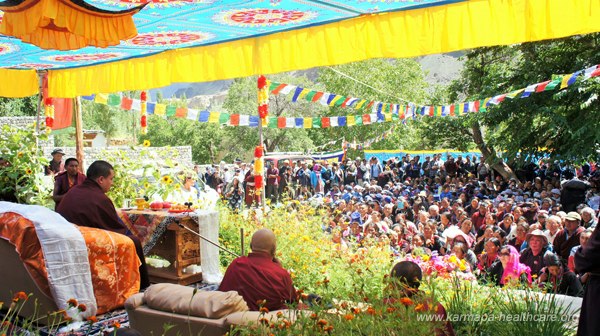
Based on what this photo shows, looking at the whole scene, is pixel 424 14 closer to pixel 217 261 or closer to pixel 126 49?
pixel 217 261

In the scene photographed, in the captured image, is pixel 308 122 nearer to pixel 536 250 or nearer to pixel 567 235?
pixel 567 235

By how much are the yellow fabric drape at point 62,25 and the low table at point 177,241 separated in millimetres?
2025

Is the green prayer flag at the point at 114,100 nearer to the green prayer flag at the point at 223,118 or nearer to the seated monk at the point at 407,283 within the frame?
the green prayer flag at the point at 223,118

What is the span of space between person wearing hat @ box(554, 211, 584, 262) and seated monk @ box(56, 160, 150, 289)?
15.7 ft

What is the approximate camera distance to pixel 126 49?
734 cm

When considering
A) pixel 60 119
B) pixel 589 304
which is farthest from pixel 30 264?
pixel 60 119

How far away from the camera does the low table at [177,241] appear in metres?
6.20

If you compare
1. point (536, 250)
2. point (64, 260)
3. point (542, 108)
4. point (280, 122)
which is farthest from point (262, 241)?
point (542, 108)

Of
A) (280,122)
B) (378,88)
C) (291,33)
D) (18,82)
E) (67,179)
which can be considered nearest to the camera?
(291,33)

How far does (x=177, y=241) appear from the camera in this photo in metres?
6.21

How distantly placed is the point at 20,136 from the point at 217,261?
2.79 metres

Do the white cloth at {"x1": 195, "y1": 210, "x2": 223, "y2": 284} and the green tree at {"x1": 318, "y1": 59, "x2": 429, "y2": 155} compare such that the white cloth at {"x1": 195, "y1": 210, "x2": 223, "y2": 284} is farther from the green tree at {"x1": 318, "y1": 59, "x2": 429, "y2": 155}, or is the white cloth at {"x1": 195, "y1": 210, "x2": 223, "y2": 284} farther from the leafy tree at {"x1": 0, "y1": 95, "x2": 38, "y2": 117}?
the green tree at {"x1": 318, "y1": 59, "x2": 429, "y2": 155}

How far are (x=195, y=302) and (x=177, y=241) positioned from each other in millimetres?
2914

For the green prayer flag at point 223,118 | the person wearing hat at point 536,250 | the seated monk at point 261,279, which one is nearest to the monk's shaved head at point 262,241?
the seated monk at point 261,279
